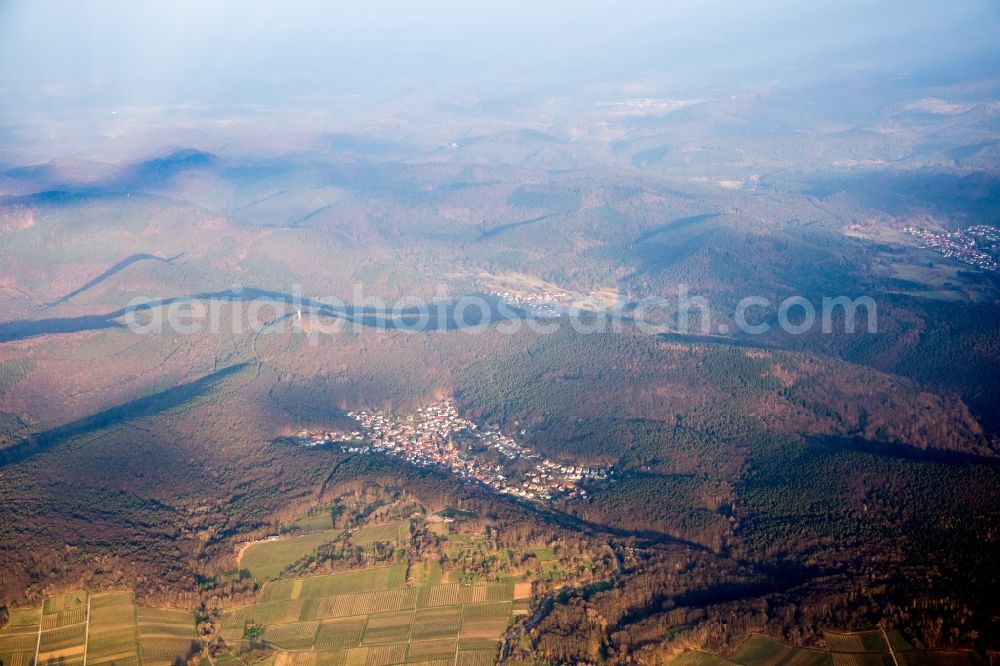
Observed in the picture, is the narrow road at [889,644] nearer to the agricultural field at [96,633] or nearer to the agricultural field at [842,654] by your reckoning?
the agricultural field at [842,654]

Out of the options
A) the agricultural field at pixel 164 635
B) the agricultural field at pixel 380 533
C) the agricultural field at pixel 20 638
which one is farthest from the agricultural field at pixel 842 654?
the agricultural field at pixel 20 638


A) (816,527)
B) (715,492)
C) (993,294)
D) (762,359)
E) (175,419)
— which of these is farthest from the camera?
(993,294)

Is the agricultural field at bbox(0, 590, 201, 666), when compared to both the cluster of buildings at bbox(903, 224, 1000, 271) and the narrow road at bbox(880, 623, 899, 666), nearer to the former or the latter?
the narrow road at bbox(880, 623, 899, 666)

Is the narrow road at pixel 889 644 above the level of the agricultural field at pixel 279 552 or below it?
below

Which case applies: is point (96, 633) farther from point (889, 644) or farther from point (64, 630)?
point (889, 644)

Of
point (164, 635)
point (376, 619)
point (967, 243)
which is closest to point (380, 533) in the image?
point (376, 619)

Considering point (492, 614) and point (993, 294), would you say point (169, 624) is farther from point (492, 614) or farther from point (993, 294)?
point (993, 294)

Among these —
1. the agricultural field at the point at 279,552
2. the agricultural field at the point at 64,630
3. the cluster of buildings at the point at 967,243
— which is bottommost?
the agricultural field at the point at 279,552

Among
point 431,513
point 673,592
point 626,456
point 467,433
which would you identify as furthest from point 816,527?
point 467,433
